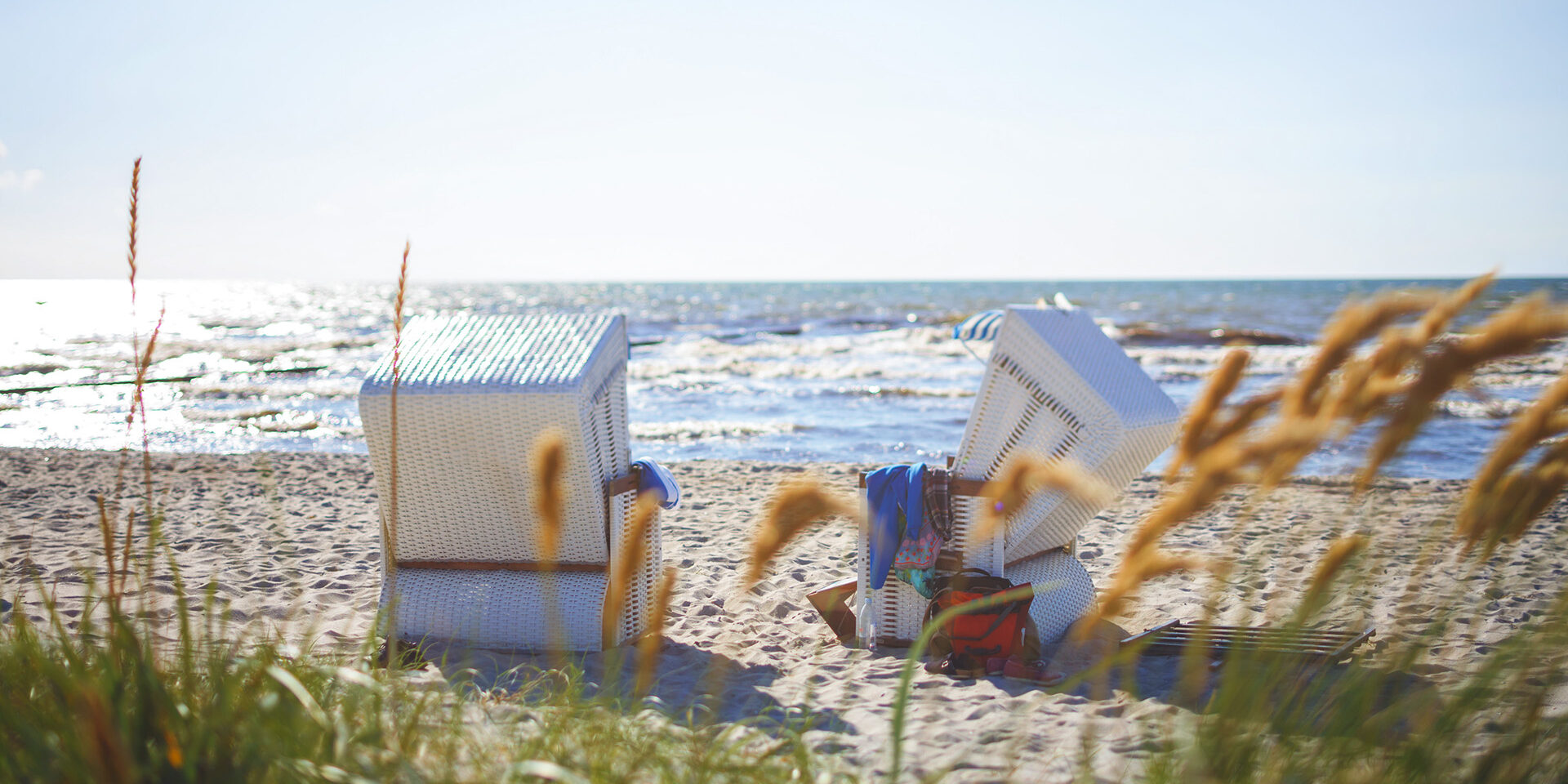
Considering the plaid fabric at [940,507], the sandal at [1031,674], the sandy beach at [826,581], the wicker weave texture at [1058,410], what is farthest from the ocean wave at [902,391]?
the sandal at [1031,674]

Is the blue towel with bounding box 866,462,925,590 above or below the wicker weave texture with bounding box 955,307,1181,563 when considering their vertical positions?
below

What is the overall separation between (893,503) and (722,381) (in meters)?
14.4

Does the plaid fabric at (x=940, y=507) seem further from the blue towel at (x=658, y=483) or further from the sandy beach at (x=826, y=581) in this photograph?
the blue towel at (x=658, y=483)

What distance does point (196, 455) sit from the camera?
33.1 feet

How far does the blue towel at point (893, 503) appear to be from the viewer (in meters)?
4.12

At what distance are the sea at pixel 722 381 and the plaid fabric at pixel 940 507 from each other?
1.05 metres

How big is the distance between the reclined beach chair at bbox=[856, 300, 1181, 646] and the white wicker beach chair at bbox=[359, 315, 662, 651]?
118cm

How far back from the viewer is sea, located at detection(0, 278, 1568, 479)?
36.3 feet

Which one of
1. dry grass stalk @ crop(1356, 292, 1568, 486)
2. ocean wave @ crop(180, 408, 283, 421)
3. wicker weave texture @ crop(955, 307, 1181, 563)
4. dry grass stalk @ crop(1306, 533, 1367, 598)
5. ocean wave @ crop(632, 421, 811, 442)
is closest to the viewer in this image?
dry grass stalk @ crop(1356, 292, 1568, 486)

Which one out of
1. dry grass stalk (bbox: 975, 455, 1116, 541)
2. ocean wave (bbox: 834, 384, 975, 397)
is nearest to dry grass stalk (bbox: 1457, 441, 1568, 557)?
dry grass stalk (bbox: 975, 455, 1116, 541)

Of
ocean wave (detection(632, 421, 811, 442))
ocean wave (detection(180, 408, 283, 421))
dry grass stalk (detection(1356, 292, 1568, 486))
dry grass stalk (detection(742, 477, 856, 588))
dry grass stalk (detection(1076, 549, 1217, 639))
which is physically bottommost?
ocean wave (detection(180, 408, 283, 421))

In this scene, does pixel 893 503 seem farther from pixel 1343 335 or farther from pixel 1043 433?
pixel 1343 335

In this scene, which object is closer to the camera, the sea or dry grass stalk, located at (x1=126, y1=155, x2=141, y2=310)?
dry grass stalk, located at (x1=126, y1=155, x2=141, y2=310)

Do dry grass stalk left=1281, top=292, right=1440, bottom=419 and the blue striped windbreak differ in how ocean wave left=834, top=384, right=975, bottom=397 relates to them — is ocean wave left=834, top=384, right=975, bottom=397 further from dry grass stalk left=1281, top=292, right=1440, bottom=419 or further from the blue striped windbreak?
dry grass stalk left=1281, top=292, right=1440, bottom=419
